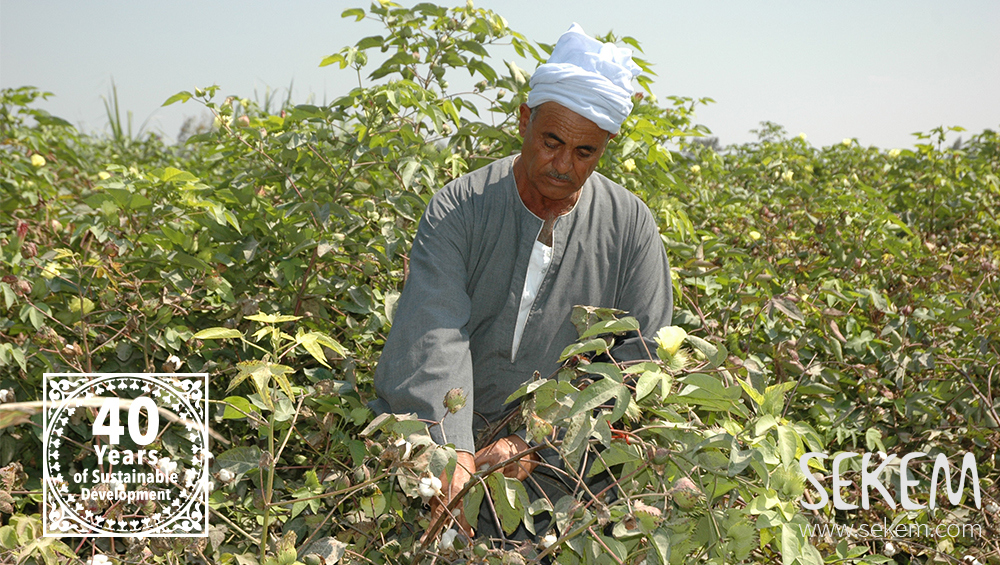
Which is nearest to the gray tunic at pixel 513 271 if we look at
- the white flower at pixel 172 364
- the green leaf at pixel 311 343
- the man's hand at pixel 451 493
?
the man's hand at pixel 451 493

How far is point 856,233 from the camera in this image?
2.91 meters

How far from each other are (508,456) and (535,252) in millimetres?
515

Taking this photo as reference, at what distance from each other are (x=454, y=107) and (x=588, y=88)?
573 mm

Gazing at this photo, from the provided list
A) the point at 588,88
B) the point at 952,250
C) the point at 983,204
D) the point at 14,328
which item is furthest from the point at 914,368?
the point at 14,328

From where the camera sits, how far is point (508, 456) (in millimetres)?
1697

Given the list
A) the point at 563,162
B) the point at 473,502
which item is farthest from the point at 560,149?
the point at 473,502

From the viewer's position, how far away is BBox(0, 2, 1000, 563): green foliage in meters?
1.39

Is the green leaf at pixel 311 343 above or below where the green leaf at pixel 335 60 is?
below

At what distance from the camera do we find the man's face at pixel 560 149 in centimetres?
182

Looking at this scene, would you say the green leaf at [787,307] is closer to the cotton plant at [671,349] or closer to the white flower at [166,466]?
the cotton plant at [671,349]

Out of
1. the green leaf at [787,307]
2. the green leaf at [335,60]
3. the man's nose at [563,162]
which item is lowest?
the green leaf at [787,307]

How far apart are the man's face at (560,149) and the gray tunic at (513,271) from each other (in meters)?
0.11

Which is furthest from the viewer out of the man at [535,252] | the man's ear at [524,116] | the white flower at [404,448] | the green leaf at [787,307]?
the green leaf at [787,307]

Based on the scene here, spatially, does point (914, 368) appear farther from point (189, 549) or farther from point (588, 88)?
point (189, 549)
